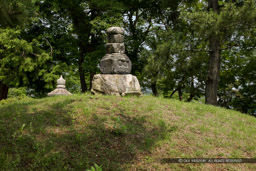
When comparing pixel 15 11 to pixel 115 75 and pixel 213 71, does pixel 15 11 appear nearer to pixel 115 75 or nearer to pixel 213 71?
pixel 115 75

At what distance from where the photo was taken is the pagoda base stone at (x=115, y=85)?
8797mm

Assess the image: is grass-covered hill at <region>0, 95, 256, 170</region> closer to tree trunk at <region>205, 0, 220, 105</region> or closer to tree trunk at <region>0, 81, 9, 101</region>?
tree trunk at <region>205, 0, 220, 105</region>

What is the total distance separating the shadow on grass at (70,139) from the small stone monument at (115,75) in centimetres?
255

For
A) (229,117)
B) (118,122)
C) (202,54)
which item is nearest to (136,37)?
(202,54)

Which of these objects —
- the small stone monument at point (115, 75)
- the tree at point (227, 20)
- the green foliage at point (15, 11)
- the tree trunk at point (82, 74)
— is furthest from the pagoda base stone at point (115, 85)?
the tree trunk at point (82, 74)

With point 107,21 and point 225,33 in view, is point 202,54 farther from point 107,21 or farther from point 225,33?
point 107,21

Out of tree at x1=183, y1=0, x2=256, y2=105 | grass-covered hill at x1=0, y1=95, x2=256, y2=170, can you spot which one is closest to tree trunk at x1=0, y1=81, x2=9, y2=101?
grass-covered hill at x1=0, y1=95, x2=256, y2=170

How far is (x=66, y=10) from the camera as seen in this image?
55.7 feet

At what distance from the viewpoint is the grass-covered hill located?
4.34 meters

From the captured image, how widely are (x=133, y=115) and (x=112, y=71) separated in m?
3.07

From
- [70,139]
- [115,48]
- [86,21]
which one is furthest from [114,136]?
[86,21]

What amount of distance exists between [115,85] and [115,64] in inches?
36.2

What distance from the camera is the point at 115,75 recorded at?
9039 mm

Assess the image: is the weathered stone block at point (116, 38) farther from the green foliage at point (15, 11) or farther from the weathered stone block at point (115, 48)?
the green foliage at point (15, 11)
